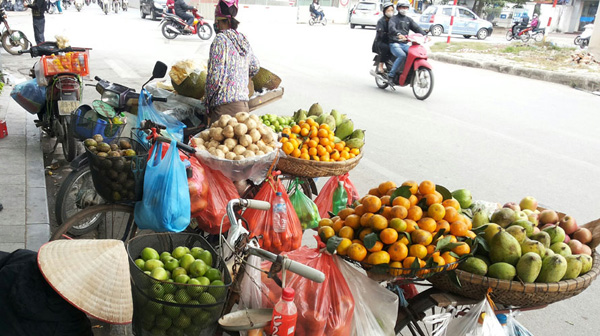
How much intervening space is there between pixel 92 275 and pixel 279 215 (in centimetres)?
158

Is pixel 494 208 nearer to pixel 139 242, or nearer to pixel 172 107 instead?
pixel 139 242

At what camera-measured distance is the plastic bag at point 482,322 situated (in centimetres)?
220

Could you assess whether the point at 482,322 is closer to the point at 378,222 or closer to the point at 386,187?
the point at 378,222

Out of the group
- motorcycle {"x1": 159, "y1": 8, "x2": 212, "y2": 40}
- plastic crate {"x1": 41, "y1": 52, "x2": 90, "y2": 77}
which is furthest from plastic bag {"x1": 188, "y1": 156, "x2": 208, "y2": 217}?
motorcycle {"x1": 159, "y1": 8, "x2": 212, "y2": 40}

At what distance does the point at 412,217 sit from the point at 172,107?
9.67ft

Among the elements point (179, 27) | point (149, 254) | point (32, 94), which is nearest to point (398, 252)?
point (149, 254)

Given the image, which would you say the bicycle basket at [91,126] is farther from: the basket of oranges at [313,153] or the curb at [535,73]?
the curb at [535,73]

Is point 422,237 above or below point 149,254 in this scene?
above

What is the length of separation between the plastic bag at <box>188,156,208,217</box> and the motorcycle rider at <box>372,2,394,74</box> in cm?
757

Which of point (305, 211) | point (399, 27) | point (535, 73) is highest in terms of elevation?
point (399, 27)

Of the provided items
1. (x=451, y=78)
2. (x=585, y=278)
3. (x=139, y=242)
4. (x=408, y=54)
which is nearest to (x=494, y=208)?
(x=585, y=278)

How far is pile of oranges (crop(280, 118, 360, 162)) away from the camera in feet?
11.9

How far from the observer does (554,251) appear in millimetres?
2383

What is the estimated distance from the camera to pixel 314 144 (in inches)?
145
